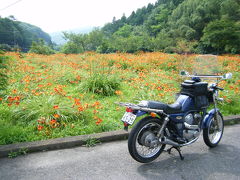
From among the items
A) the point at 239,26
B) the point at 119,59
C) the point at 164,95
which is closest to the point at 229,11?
the point at 239,26

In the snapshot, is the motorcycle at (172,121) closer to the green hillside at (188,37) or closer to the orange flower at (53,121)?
the orange flower at (53,121)

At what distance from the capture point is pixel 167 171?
264 centimetres

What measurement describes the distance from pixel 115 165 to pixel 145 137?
0.59m

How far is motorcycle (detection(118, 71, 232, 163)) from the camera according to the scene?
2576 mm

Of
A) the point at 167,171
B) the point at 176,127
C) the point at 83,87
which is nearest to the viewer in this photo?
the point at 167,171

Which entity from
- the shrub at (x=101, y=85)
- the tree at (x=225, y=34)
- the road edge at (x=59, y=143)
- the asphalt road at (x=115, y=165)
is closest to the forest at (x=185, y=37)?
the tree at (x=225, y=34)

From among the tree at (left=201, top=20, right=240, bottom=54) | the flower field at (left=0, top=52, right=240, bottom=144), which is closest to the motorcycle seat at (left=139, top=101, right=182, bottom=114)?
the flower field at (left=0, top=52, right=240, bottom=144)

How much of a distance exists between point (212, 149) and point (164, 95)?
2533 millimetres

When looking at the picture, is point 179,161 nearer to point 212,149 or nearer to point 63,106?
point 212,149

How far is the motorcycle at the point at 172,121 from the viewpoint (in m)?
2.58

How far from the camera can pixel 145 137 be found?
2.69 meters

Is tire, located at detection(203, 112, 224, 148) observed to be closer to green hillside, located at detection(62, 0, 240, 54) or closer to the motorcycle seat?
the motorcycle seat

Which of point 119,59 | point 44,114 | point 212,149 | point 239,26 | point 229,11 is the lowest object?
point 212,149

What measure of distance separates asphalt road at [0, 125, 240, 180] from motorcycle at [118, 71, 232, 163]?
0.55ft
